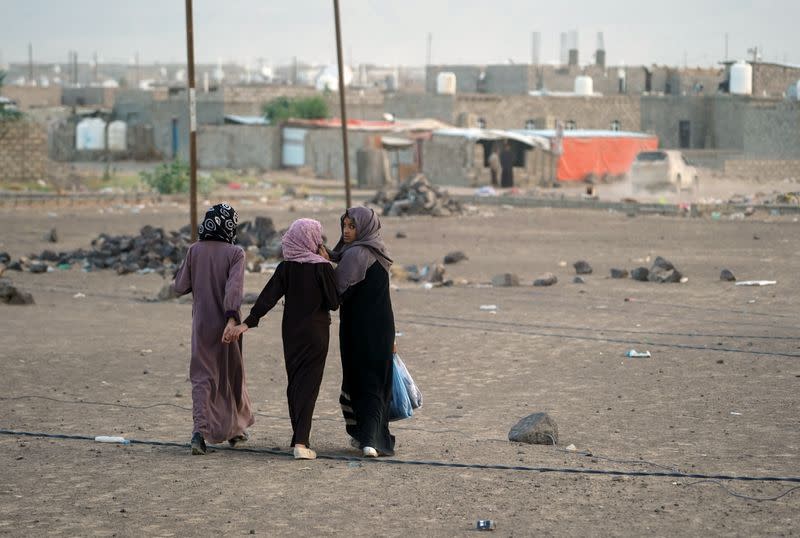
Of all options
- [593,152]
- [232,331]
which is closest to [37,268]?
[232,331]

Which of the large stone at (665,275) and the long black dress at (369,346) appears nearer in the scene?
the long black dress at (369,346)

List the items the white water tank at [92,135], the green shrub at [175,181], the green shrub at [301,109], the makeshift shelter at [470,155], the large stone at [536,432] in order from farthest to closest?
the green shrub at [301,109], the white water tank at [92,135], the makeshift shelter at [470,155], the green shrub at [175,181], the large stone at [536,432]

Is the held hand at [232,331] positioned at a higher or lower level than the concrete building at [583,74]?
lower

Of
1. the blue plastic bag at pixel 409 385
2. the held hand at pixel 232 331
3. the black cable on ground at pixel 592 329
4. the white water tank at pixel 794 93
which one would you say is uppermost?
the white water tank at pixel 794 93

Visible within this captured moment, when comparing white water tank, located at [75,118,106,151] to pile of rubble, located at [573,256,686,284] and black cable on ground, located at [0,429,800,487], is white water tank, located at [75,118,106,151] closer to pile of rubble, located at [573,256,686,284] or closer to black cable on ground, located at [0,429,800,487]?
pile of rubble, located at [573,256,686,284]

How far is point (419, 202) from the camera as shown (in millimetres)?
31250

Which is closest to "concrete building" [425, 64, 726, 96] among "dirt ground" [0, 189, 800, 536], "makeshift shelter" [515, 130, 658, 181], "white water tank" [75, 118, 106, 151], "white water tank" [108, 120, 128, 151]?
"white water tank" [108, 120, 128, 151]

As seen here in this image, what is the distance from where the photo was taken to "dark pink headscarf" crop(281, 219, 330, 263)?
25.3 feet

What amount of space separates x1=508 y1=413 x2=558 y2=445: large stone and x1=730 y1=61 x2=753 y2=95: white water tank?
5128 centimetres

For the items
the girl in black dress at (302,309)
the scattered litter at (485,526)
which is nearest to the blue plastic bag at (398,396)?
the girl in black dress at (302,309)

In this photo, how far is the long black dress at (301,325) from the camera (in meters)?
7.74

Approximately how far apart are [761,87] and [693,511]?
58.4 m

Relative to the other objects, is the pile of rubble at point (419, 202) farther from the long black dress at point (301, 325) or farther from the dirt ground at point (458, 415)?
the long black dress at point (301, 325)

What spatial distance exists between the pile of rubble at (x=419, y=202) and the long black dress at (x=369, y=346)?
23228 mm
